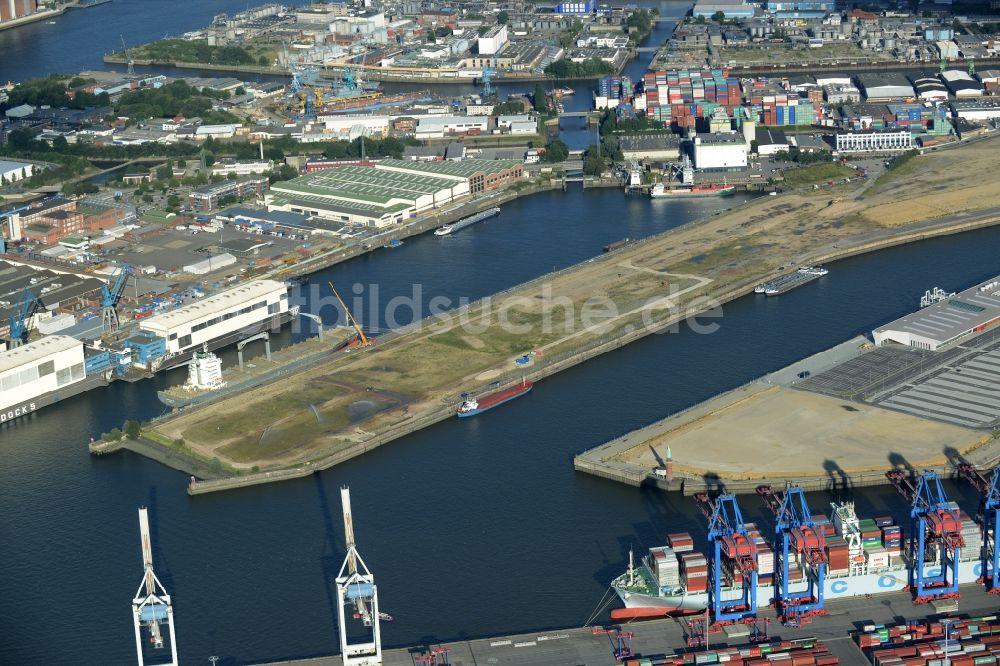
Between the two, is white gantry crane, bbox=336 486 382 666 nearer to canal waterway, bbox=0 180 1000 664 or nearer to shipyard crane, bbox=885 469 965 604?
canal waterway, bbox=0 180 1000 664

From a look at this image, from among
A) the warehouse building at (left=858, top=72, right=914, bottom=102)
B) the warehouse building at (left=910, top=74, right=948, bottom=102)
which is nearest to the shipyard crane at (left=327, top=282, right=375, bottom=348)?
the warehouse building at (left=858, top=72, right=914, bottom=102)

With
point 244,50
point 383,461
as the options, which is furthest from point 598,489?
point 244,50

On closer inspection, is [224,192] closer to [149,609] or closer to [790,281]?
[790,281]

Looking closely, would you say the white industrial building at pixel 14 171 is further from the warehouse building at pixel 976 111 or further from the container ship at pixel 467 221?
the warehouse building at pixel 976 111

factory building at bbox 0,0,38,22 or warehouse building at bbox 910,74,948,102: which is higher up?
factory building at bbox 0,0,38,22

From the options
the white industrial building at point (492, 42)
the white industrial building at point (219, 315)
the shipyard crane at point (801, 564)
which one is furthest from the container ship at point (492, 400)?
the white industrial building at point (492, 42)
